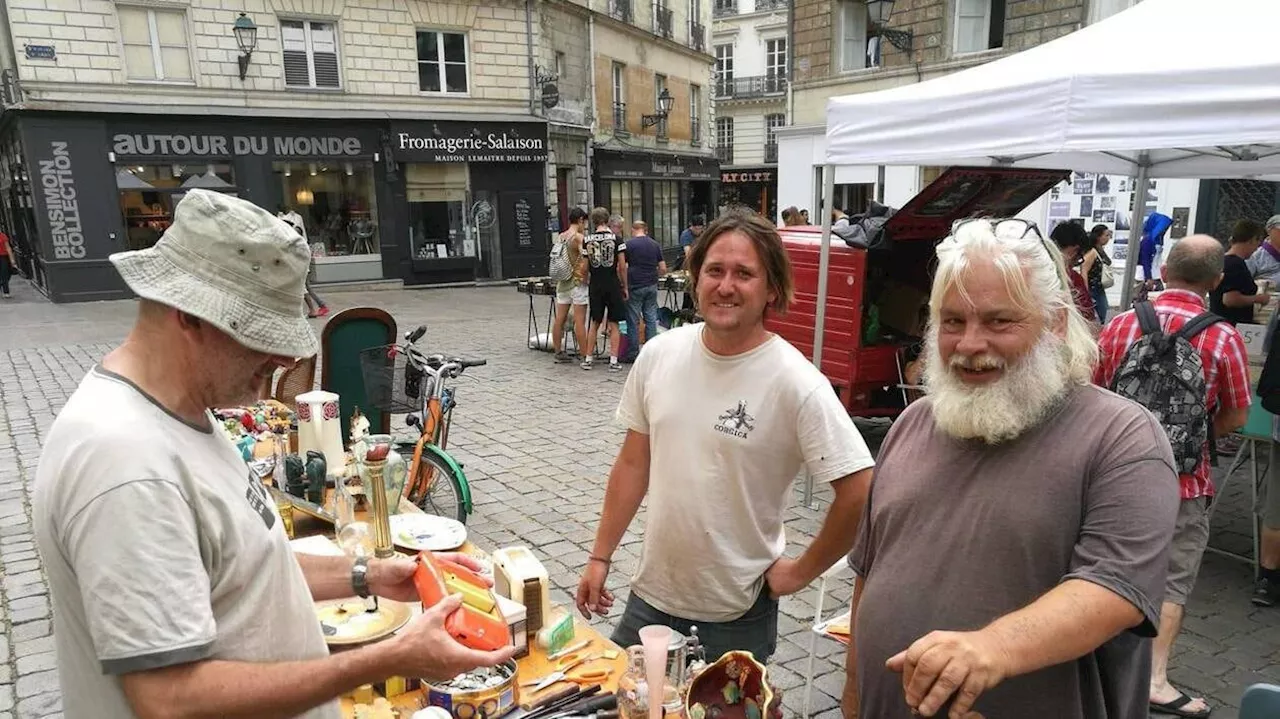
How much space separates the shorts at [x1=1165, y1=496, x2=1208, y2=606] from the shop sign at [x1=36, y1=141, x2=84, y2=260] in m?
18.4

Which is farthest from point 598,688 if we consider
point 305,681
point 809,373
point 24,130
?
point 24,130

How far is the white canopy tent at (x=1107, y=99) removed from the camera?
3.13m

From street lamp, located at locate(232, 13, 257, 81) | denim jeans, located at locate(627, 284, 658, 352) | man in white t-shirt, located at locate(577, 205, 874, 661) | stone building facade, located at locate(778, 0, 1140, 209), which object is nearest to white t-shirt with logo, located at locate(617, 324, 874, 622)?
man in white t-shirt, located at locate(577, 205, 874, 661)

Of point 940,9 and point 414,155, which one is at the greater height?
point 940,9

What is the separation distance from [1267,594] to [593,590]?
375 cm

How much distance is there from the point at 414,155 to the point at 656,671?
18241 mm

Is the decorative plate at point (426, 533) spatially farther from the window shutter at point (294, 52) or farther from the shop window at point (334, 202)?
the window shutter at point (294, 52)

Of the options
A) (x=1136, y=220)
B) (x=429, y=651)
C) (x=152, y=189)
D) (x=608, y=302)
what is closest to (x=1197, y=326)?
(x=1136, y=220)

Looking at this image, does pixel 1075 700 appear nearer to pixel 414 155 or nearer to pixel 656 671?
pixel 656 671

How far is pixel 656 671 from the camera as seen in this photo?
5.62 ft

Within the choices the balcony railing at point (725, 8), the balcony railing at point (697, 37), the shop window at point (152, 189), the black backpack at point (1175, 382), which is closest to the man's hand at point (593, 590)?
the black backpack at point (1175, 382)

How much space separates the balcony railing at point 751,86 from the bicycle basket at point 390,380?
117ft

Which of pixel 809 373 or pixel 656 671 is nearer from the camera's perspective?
pixel 656 671

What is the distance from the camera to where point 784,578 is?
2139 millimetres
